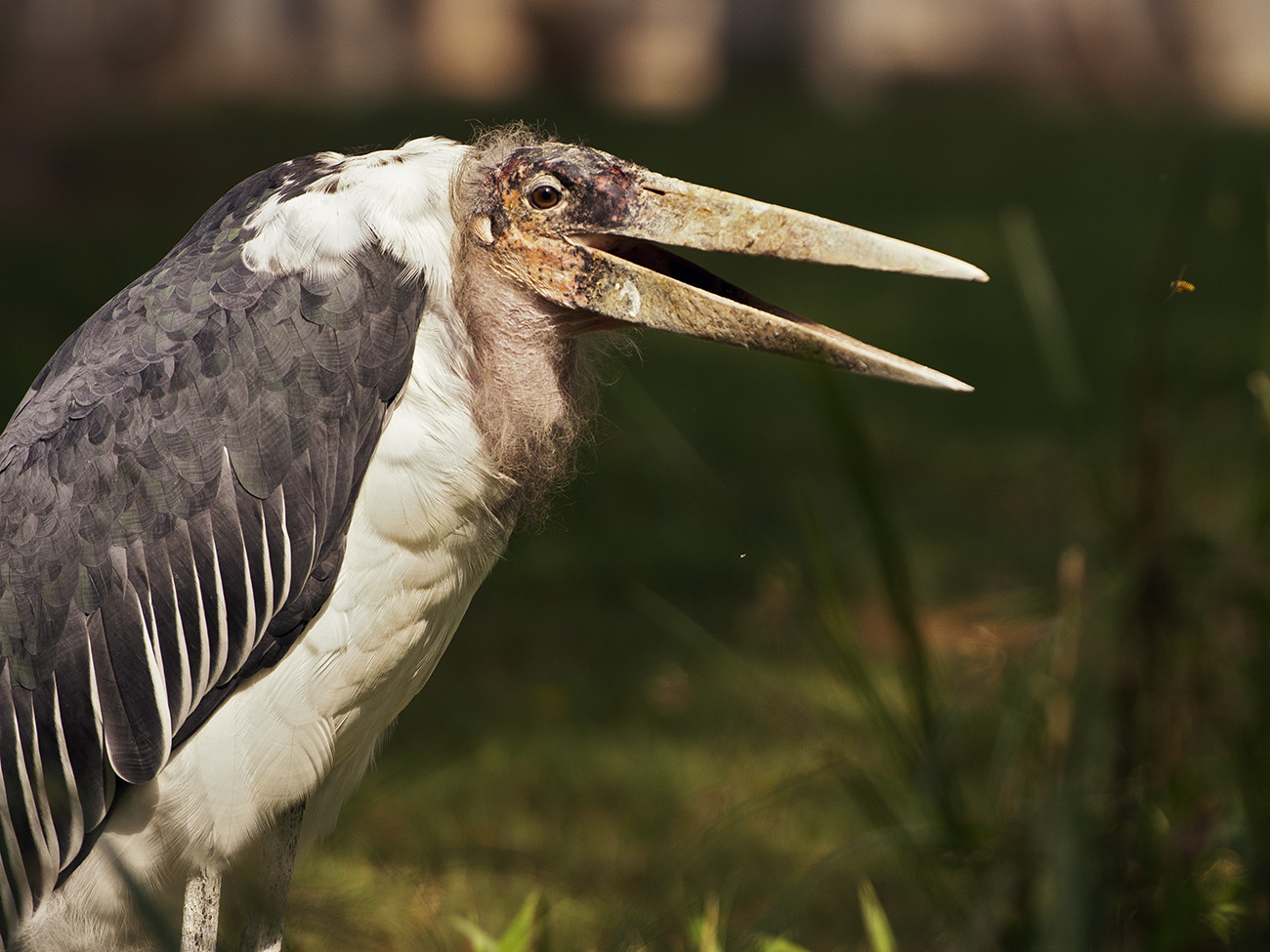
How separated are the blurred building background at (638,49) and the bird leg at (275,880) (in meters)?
9.13

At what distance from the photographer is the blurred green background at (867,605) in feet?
6.49

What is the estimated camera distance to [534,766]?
3.57m

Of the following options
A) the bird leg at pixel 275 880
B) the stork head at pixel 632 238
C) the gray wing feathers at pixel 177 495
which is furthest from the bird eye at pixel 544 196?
the bird leg at pixel 275 880

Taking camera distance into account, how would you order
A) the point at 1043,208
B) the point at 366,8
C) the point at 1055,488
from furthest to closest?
1. the point at 366,8
2. the point at 1043,208
3. the point at 1055,488

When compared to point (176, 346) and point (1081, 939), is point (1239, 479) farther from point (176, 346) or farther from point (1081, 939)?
point (176, 346)

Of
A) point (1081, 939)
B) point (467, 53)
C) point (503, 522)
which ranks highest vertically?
point (503, 522)

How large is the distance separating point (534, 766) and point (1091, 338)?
3862 millimetres

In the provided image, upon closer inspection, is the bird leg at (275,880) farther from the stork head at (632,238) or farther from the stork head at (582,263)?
the stork head at (632,238)

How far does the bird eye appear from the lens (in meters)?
1.87

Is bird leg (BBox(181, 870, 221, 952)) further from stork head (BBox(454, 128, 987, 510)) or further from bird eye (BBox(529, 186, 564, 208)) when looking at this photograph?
bird eye (BBox(529, 186, 564, 208))

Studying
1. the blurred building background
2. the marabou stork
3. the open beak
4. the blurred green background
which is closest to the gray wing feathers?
the marabou stork

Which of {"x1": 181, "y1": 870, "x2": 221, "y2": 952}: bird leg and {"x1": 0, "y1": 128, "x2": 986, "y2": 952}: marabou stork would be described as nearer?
{"x1": 0, "y1": 128, "x2": 986, "y2": 952}: marabou stork

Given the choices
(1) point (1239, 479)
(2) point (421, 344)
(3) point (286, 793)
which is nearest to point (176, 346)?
(2) point (421, 344)

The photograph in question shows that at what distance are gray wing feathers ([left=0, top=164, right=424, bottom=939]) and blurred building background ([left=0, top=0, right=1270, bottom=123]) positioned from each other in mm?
9113
